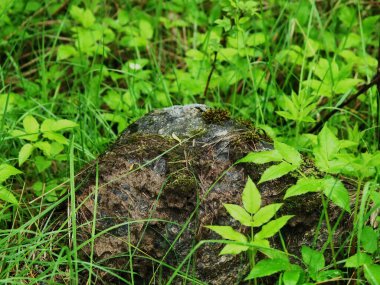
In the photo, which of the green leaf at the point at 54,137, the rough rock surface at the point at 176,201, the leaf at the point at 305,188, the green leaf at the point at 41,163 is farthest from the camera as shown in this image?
the green leaf at the point at 41,163

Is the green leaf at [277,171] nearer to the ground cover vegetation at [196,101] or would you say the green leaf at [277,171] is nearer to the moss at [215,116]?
the ground cover vegetation at [196,101]

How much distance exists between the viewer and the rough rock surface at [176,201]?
1.97 m

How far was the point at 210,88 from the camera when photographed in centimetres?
324

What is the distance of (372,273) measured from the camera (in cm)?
169

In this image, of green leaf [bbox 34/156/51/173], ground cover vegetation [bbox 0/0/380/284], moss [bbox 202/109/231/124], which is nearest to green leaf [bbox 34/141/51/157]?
ground cover vegetation [bbox 0/0/380/284]

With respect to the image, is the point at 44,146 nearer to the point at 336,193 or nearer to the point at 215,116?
the point at 215,116

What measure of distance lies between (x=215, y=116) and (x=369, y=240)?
2.45ft

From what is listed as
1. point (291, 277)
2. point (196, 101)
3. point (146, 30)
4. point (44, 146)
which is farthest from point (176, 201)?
point (146, 30)

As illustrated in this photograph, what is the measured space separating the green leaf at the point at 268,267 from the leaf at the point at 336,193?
247 millimetres

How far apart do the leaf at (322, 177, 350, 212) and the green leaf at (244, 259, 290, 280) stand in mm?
247

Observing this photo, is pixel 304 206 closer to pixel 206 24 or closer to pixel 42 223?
pixel 42 223

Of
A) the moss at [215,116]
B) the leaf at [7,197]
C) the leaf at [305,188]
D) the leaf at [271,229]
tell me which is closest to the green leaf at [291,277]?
the leaf at [271,229]

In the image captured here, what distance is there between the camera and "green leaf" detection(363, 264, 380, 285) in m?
1.67

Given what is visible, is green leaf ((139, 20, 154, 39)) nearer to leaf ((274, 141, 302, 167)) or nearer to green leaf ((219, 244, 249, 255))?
leaf ((274, 141, 302, 167))
